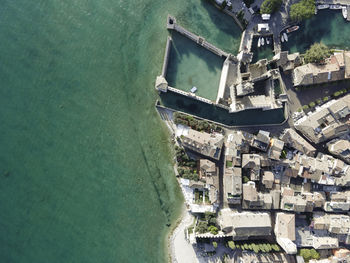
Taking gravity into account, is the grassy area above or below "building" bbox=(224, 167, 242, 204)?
above

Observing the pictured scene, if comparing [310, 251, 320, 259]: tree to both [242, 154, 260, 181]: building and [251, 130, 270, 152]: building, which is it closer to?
[242, 154, 260, 181]: building

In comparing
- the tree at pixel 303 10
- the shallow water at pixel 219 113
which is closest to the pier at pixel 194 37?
the shallow water at pixel 219 113

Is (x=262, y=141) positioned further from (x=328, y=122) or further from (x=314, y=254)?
(x=314, y=254)

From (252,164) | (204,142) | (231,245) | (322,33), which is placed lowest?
(231,245)

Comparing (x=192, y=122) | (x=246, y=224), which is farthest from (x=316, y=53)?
(x=246, y=224)

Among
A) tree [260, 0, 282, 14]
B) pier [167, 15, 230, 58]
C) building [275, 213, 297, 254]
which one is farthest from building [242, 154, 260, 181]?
tree [260, 0, 282, 14]

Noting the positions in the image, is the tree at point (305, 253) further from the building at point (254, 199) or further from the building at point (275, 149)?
the building at point (275, 149)

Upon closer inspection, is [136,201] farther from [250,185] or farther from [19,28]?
[19,28]
